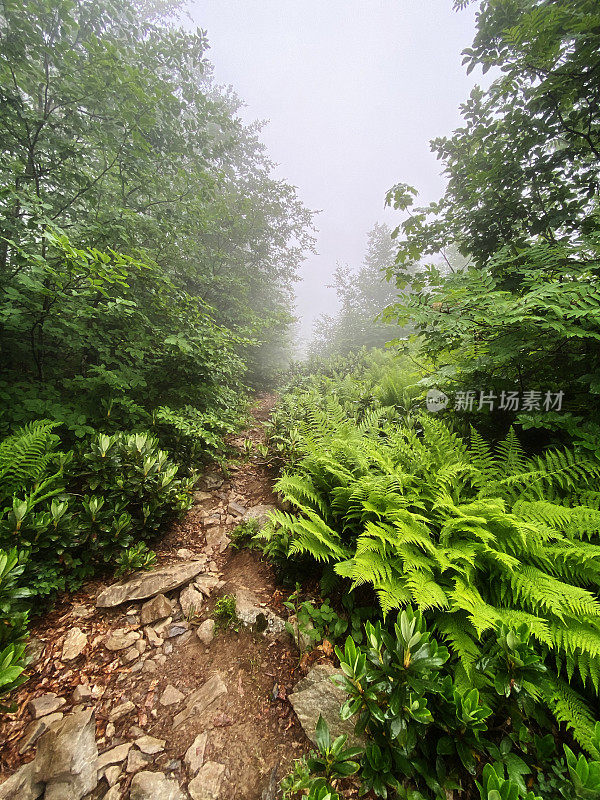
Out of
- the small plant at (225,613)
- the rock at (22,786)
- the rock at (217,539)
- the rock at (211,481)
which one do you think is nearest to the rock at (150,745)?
the rock at (22,786)

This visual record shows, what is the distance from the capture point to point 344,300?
15461 millimetres

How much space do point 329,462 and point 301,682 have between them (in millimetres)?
1597

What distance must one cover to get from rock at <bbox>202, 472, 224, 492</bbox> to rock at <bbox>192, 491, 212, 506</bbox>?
0.13 meters

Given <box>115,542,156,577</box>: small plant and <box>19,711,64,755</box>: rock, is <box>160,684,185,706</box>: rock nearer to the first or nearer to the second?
<box>19,711,64,755</box>: rock

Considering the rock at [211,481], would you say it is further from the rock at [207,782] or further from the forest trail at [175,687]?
the rock at [207,782]

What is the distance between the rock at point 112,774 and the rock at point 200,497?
7.39 ft

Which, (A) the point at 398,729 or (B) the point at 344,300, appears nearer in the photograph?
(A) the point at 398,729

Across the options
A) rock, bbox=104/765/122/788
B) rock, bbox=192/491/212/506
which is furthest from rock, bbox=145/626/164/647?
rock, bbox=192/491/212/506

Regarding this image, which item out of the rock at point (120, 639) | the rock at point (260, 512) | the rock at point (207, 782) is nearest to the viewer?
the rock at point (207, 782)

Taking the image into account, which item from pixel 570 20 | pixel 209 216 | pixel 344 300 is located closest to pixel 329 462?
pixel 570 20

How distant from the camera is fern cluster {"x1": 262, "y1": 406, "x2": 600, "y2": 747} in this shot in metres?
1.52

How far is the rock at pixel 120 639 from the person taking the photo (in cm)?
207

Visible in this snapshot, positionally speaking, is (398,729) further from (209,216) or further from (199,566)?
(209,216)

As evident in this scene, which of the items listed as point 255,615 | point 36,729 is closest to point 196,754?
point 255,615
